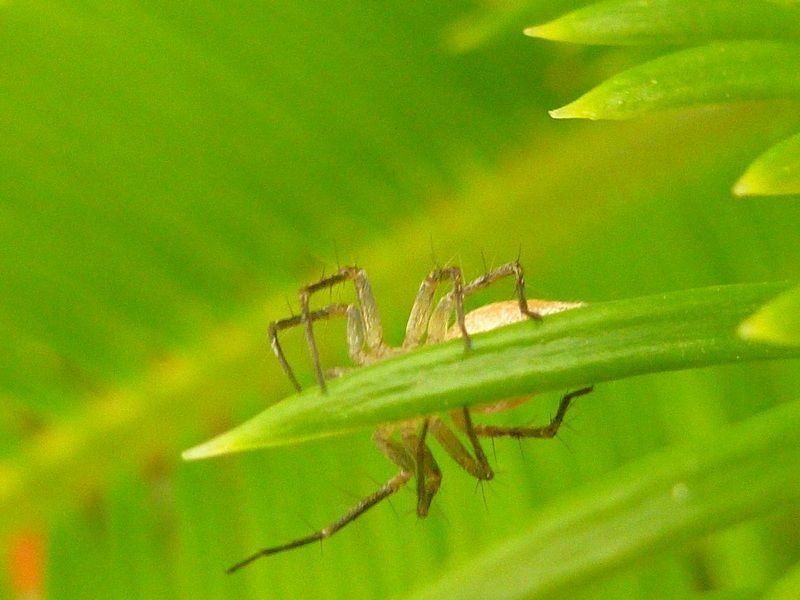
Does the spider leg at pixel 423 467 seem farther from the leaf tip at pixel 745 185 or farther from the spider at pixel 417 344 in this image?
the leaf tip at pixel 745 185

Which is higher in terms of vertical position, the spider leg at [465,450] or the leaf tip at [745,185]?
the leaf tip at [745,185]

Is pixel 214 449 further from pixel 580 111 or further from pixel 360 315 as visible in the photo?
pixel 360 315

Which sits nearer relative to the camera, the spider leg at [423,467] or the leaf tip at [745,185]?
the leaf tip at [745,185]

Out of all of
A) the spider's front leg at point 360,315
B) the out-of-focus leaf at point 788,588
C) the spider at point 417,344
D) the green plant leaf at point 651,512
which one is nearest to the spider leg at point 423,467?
the spider at point 417,344

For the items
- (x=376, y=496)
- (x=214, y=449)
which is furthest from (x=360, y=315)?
(x=214, y=449)

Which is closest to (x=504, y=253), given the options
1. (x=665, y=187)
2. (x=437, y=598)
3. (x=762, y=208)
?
(x=665, y=187)

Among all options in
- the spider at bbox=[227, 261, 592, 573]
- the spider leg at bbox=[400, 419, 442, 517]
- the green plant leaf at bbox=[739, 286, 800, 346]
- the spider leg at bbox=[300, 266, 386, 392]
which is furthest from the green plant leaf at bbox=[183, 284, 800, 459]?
the spider leg at bbox=[300, 266, 386, 392]
